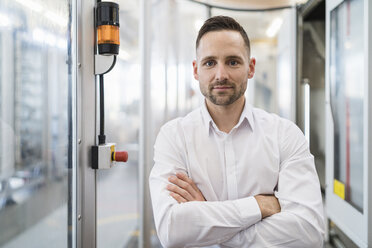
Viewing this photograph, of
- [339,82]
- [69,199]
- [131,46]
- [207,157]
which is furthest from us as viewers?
[339,82]

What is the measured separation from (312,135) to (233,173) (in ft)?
6.45

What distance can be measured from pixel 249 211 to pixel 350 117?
1.02 meters

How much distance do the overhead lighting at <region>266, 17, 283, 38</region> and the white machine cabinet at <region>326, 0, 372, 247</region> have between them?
2.75 ft

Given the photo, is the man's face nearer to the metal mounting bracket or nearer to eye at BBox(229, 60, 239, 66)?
eye at BBox(229, 60, 239, 66)

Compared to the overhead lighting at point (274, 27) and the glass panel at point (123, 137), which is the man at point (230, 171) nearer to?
the glass panel at point (123, 137)

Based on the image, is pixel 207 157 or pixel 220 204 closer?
pixel 220 204

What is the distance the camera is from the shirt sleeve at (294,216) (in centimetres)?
104

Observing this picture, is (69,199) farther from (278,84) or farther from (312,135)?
(312,135)

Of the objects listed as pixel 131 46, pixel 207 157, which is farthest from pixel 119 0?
pixel 207 157

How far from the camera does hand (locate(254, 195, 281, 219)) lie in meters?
1.07

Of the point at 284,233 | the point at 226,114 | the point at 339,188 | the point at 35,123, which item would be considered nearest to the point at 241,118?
the point at 226,114

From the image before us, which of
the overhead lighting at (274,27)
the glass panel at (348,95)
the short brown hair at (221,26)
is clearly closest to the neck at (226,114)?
the short brown hair at (221,26)

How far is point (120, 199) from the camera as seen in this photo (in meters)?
1.53

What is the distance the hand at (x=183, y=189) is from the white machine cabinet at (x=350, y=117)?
0.83m
